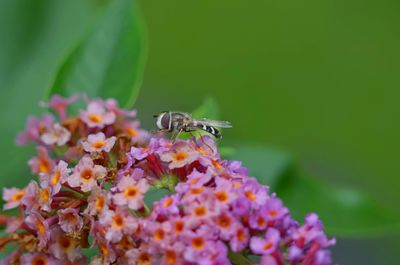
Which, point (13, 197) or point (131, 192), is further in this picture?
point (13, 197)

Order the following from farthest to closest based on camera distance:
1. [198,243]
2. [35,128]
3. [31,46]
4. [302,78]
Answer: [302,78] → [31,46] → [35,128] → [198,243]

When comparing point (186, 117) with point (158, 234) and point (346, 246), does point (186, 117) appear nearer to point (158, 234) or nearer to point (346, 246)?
point (158, 234)

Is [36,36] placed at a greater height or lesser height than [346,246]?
lesser

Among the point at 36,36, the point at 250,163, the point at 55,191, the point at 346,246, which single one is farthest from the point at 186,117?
the point at 346,246

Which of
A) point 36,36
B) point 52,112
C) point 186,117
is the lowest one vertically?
point 186,117

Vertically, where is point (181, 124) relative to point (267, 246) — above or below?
above

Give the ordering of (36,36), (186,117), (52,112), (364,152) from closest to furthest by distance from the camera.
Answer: (186,117) < (52,112) < (36,36) < (364,152)

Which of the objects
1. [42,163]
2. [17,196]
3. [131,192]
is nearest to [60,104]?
[42,163]

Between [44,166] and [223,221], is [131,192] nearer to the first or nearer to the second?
[223,221]
